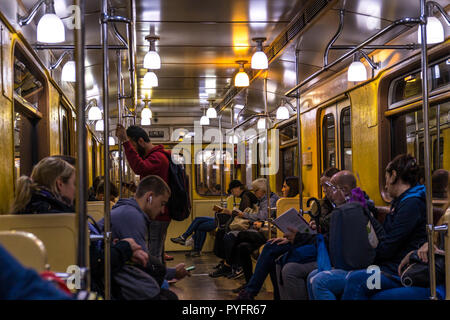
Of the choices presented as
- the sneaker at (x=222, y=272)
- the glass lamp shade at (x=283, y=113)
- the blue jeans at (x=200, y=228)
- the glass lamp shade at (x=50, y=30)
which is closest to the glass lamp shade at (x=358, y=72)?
the glass lamp shade at (x=50, y=30)

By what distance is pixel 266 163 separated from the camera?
239 inches

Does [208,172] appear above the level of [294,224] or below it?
above

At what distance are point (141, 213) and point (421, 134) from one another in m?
2.79

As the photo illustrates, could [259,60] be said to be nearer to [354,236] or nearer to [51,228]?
[354,236]

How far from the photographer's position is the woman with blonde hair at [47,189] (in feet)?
8.92

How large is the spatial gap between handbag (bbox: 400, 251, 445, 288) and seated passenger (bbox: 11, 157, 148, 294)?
146 centimetres

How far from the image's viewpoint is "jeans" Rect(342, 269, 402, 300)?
320cm

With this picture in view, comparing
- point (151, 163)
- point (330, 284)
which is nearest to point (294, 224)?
point (330, 284)

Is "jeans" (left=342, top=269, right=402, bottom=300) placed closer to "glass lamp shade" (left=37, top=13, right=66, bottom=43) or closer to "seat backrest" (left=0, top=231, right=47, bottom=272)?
"seat backrest" (left=0, top=231, right=47, bottom=272)

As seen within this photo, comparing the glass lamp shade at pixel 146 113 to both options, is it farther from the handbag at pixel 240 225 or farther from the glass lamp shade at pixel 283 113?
the handbag at pixel 240 225

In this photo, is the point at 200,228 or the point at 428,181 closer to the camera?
the point at 428,181

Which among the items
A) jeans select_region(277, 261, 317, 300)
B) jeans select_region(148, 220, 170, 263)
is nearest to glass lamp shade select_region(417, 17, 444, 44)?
jeans select_region(277, 261, 317, 300)
